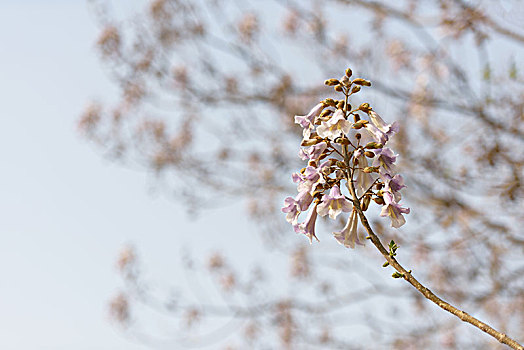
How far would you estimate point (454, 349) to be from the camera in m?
7.26

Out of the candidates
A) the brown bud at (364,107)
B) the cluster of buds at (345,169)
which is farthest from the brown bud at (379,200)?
the brown bud at (364,107)

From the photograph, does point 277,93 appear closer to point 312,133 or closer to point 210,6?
point 210,6

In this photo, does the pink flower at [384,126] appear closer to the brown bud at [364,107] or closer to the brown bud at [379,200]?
the brown bud at [364,107]

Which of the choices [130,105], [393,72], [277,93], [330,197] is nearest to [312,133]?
[330,197]

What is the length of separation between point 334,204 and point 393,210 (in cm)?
14

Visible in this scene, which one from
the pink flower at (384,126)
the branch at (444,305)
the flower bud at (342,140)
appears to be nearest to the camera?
the branch at (444,305)

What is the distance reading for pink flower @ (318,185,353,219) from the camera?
1.54 meters

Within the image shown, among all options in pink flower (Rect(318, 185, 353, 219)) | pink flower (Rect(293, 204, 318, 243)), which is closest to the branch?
pink flower (Rect(318, 185, 353, 219))

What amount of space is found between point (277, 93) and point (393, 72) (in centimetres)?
123

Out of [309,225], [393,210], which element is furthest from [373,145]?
[309,225]

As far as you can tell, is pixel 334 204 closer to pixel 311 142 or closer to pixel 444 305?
pixel 311 142

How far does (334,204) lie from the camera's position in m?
1.56

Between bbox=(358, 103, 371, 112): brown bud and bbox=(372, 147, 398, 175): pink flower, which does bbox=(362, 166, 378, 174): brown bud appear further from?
bbox=(358, 103, 371, 112): brown bud

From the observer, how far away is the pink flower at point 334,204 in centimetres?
154
